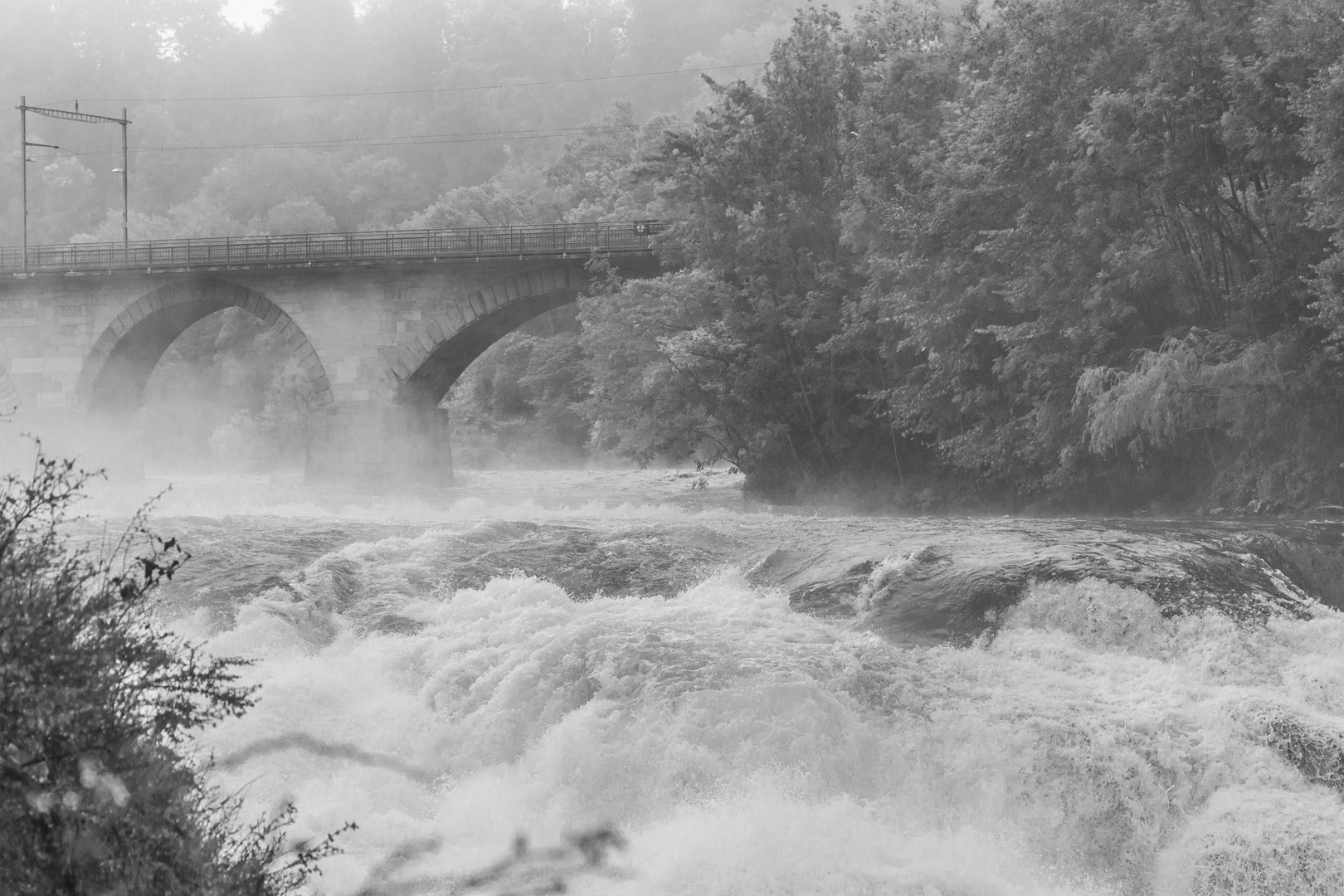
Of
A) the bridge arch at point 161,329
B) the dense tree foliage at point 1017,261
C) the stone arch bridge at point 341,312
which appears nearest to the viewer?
the dense tree foliage at point 1017,261

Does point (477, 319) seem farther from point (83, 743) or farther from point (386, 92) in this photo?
point (386, 92)

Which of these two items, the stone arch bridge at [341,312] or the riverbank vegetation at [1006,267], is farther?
the stone arch bridge at [341,312]

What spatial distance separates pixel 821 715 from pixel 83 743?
638 cm

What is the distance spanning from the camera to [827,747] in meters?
9.61

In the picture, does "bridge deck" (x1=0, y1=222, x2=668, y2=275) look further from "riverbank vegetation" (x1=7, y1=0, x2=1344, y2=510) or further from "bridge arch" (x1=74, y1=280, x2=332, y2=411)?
"riverbank vegetation" (x1=7, y1=0, x2=1344, y2=510)

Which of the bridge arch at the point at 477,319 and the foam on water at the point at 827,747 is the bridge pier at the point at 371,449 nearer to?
the bridge arch at the point at 477,319

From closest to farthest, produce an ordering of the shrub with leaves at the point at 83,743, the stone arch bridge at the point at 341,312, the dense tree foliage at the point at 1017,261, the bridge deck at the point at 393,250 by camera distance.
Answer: the shrub with leaves at the point at 83,743
the dense tree foliage at the point at 1017,261
the bridge deck at the point at 393,250
the stone arch bridge at the point at 341,312

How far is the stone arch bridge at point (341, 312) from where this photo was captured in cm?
4347

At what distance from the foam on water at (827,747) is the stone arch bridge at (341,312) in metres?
29.4

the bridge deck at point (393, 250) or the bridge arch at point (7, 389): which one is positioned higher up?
the bridge deck at point (393, 250)

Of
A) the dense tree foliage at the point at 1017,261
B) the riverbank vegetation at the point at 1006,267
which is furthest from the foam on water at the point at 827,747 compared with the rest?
the dense tree foliage at the point at 1017,261

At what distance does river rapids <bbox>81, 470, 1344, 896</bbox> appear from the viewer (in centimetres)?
848

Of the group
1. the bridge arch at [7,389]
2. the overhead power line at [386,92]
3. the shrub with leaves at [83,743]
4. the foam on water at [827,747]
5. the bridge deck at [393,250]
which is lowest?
the foam on water at [827,747]

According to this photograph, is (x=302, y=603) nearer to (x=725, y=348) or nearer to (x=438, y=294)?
(x=725, y=348)
